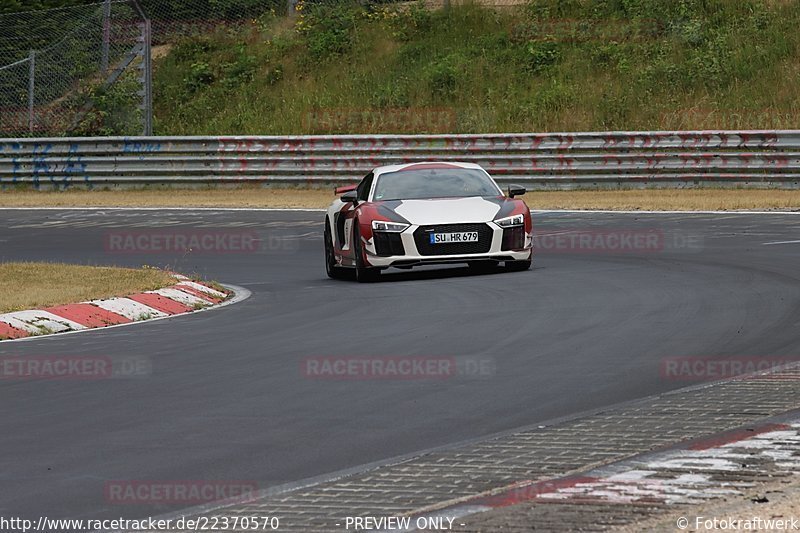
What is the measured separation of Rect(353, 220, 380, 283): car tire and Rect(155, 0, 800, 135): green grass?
61.2ft

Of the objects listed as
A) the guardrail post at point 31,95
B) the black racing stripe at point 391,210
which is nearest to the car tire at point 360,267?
the black racing stripe at point 391,210

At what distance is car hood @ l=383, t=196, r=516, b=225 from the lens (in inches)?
670

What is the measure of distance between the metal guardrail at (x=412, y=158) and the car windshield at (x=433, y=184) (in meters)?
12.5

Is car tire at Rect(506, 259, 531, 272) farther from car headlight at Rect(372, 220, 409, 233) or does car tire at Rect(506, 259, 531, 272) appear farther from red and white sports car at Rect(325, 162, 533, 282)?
car headlight at Rect(372, 220, 409, 233)

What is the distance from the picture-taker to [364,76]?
4178 centimetres

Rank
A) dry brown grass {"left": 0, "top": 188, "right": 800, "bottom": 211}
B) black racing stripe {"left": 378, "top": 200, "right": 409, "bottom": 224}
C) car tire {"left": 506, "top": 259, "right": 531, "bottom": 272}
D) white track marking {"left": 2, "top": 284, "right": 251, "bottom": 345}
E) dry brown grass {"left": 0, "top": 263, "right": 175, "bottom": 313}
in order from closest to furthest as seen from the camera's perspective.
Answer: white track marking {"left": 2, "top": 284, "right": 251, "bottom": 345} → dry brown grass {"left": 0, "top": 263, "right": 175, "bottom": 313} → black racing stripe {"left": 378, "top": 200, "right": 409, "bottom": 224} → car tire {"left": 506, "top": 259, "right": 531, "bottom": 272} → dry brown grass {"left": 0, "top": 188, "right": 800, "bottom": 211}

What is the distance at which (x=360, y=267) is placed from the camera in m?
17.3

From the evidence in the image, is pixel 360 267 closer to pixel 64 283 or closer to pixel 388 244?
pixel 388 244

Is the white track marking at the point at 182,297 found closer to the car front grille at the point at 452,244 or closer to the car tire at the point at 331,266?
the car front grille at the point at 452,244

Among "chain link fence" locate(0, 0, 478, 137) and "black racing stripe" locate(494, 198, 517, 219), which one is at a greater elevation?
"chain link fence" locate(0, 0, 478, 137)

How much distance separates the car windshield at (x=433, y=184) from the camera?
59.0 feet

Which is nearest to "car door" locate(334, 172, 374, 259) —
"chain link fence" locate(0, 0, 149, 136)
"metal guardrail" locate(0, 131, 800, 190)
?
"metal guardrail" locate(0, 131, 800, 190)

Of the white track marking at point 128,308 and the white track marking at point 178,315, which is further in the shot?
the white track marking at point 128,308

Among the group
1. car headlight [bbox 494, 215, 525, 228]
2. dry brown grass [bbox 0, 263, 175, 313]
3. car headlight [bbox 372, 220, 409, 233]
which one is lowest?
dry brown grass [bbox 0, 263, 175, 313]
